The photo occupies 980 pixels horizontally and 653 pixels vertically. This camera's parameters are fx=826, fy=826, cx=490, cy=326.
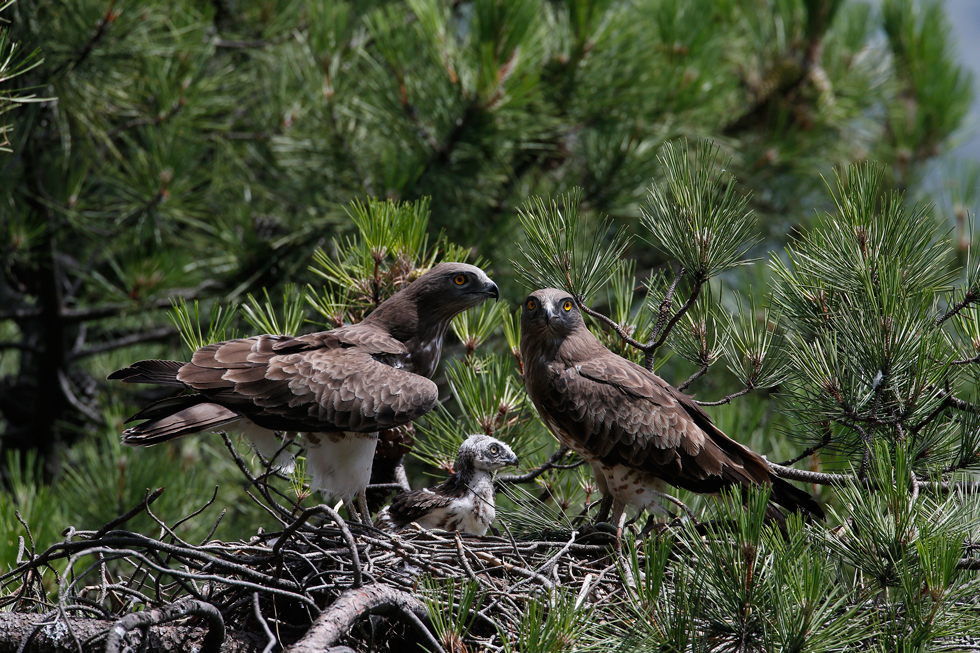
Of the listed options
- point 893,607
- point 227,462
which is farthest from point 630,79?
point 893,607

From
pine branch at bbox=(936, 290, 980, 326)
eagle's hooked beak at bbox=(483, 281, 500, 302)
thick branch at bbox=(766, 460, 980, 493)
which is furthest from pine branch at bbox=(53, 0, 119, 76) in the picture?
pine branch at bbox=(936, 290, 980, 326)

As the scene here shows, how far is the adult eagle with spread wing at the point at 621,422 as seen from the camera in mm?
3631

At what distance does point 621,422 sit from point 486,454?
71 cm

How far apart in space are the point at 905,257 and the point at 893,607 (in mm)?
1197

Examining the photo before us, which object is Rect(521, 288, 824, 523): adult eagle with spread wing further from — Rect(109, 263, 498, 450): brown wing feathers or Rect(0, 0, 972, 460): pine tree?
Rect(0, 0, 972, 460): pine tree

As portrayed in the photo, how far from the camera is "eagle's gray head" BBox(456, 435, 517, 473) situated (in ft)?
13.0

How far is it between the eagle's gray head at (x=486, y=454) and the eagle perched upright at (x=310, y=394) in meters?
0.41

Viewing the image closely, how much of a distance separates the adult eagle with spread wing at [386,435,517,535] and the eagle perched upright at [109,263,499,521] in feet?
0.91

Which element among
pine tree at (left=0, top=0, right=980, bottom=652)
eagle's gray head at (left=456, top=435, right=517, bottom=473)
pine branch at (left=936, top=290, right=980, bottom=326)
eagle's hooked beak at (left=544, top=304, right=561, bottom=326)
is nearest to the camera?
pine tree at (left=0, top=0, right=980, bottom=652)

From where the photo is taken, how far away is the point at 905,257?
2.83 meters

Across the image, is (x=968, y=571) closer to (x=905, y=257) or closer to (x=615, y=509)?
(x=905, y=257)

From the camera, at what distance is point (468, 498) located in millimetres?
4039

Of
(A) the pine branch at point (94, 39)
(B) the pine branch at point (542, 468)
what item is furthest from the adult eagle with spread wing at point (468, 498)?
(A) the pine branch at point (94, 39)

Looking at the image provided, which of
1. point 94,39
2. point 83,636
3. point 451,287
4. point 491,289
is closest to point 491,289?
point 491,289
